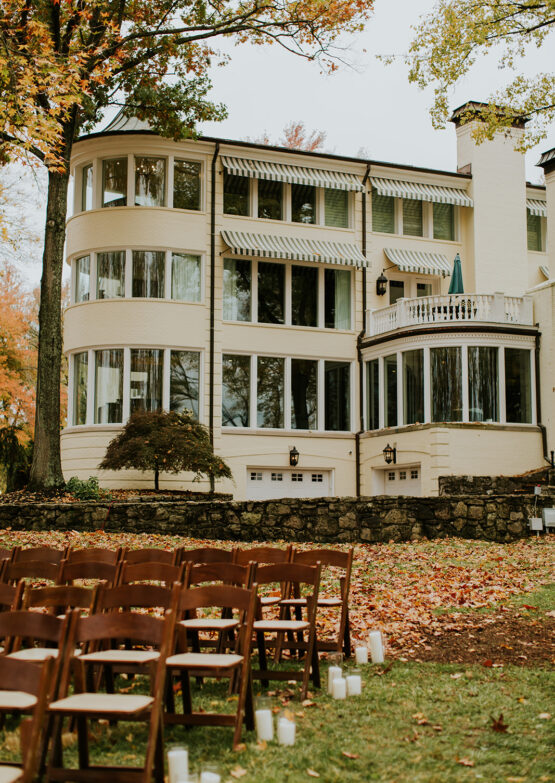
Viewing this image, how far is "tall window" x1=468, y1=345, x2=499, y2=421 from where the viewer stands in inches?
888

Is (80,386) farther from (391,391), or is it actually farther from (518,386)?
(518,386)

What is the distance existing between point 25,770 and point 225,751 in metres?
1.78

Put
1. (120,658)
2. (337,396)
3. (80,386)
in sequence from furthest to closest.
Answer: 1. (337,396)
2. (80,386)
3. (120,658)

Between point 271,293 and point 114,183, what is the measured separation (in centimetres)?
514

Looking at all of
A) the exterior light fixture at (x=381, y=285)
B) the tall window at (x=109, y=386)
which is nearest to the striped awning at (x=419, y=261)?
the exterior light fixture at (x=381, y=285)

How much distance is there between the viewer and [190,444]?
65.7 ft

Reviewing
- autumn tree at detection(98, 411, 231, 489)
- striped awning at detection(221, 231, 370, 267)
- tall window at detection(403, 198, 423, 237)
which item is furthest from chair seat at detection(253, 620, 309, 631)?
tall window at detection(403, 198, 423, 237)

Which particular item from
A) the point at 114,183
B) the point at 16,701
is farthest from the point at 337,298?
the point at 16,701

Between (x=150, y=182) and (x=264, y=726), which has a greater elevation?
(x=150, y=182)

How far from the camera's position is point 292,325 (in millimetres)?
24875

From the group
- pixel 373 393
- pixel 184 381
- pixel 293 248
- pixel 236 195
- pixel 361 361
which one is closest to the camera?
pixel 184 381

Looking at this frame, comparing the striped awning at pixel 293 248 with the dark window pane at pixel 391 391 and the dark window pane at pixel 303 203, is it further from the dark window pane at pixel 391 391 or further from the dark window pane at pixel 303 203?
the dark window pane at pixel 391 391

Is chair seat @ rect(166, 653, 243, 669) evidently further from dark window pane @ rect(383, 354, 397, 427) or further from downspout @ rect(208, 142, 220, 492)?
dark window pane @ rect(383, 354, 397, 427)

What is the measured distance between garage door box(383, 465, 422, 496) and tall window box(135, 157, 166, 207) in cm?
946
